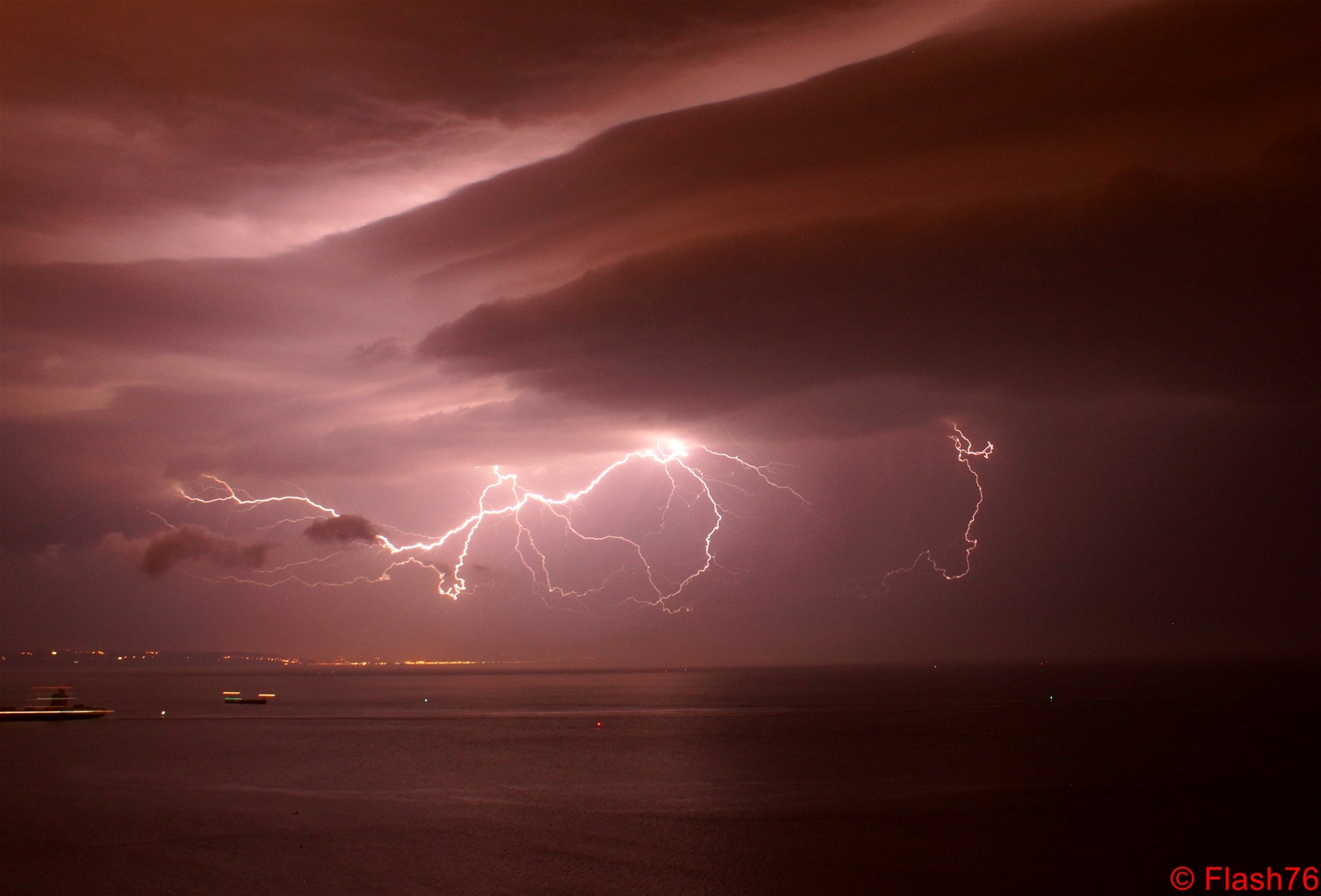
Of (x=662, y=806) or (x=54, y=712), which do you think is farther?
(x=54, y=712)

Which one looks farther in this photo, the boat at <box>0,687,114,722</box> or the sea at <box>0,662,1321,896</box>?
the boat at <box>0,687,114,722</box>

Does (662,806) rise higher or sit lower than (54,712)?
higher

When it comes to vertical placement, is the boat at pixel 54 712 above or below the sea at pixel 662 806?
below

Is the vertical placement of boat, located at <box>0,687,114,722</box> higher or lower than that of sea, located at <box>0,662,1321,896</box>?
lower

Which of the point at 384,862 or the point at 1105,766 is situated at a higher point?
the point at 1105,766

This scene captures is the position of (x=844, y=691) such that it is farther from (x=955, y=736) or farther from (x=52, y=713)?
(x=52, y=713)

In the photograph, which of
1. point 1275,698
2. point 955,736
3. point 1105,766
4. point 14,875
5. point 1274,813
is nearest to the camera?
point 14,875

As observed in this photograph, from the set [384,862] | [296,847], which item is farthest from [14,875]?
[384,862]

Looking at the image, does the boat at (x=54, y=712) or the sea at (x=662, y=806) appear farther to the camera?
the boat at (x=54, y=712)
